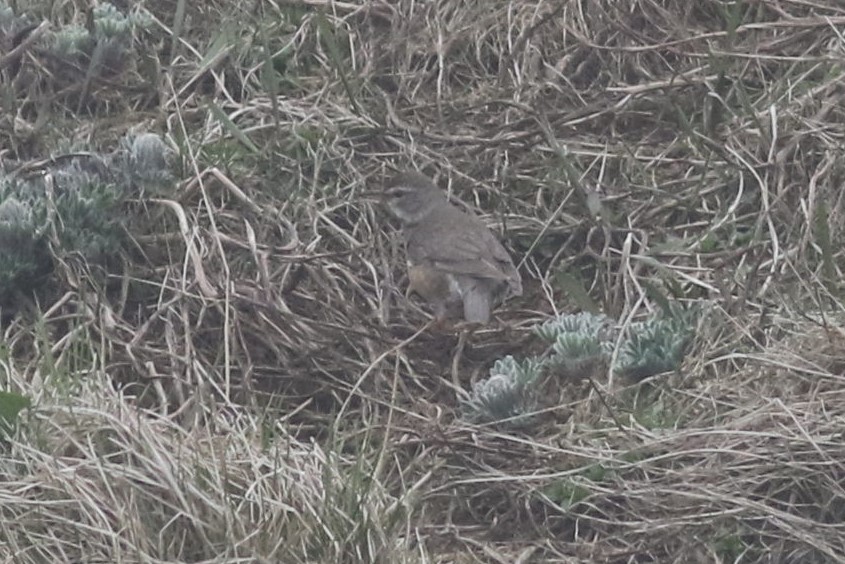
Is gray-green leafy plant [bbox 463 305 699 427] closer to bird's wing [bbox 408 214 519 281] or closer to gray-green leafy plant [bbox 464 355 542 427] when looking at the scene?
gray-green leafy plant [bbox 464 355 542 427]

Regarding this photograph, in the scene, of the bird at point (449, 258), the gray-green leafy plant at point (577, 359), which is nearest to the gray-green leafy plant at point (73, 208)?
the bird at point (449, 258)

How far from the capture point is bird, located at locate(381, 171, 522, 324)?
5441 mm

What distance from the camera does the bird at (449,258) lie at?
5441mm

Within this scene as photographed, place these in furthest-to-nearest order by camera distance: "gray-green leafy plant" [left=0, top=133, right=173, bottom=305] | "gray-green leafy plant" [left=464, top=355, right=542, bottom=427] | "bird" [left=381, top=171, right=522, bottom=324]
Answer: "bird" [left=381, top=171, right=522, bottom=324] → "gray-green leafy plant" [left=0, top=133, right=173, bottom=305] → "gray-green leafy plant" [left=464, top=355, right=542, bottom=427]

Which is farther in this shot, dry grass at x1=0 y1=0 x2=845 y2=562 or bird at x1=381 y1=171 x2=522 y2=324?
bird at x1=381 y1=171 x2=522 y2=324

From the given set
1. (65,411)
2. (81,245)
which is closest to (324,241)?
(81,245)

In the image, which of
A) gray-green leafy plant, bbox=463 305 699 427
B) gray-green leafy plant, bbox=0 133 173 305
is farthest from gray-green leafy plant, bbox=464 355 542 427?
gray-green leafy plant, bbox=0 133 173 305

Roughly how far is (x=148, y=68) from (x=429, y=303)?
166cm

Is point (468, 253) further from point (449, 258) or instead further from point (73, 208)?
point (73, 208)

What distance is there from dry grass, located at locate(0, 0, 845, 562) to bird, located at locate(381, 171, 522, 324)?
9 cm

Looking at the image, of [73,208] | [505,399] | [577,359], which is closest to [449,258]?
[577,359]

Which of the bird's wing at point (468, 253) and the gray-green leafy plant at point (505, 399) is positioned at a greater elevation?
the gray-green leafy plant at point (505, 399)

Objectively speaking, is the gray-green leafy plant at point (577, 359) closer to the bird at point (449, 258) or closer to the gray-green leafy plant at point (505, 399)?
the gray-green leafy plant at point (505, 399)

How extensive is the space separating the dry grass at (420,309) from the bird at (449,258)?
0.09 m
